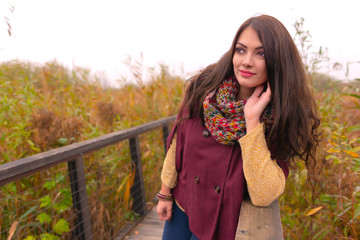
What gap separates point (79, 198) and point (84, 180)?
0.42 feet

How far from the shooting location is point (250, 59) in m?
1.08

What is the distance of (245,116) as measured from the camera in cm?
110

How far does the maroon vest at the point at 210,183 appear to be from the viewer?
1124mm

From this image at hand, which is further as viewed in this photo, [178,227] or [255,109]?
[178,227]

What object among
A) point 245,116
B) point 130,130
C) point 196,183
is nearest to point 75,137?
point 130,130

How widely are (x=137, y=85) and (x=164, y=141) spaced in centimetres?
92

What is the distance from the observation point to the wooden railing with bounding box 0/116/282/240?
33.3 inches

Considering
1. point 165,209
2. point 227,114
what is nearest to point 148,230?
point 165,209

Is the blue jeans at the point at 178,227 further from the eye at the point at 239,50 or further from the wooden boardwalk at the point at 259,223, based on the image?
the eye at the point at 239,50

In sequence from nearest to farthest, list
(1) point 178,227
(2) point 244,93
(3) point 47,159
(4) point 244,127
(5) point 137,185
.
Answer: (4) point 244,127, (2) point 244,93, (1) point 178,227, (3) point 47,159, (5) point 137,185

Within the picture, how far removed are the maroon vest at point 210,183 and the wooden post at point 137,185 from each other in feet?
5.16

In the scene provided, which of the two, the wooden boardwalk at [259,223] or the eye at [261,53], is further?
the eye at [261,53]

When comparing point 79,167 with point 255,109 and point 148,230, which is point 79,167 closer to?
point 148,230

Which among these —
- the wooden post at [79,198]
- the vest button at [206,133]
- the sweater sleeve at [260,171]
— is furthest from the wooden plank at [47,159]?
the sweater sleeve at [260,171]
